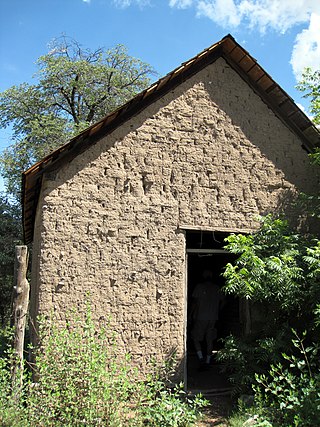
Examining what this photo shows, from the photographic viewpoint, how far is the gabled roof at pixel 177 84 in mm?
6945

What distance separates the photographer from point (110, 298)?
684 centimetres

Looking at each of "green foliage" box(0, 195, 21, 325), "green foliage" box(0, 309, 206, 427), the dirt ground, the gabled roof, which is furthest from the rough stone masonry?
"green foliage" box(0, 195, 21, 325)

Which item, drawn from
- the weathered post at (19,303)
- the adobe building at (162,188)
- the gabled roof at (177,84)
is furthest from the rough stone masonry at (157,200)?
the weathered post at (19,303)

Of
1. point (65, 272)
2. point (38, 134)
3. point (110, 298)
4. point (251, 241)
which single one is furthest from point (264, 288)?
point (38, 134)

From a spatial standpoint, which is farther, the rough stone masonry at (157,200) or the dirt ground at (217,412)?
the rough stone masonry at (157,200)

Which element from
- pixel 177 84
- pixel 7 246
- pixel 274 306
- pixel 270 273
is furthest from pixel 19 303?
pixel 7 246

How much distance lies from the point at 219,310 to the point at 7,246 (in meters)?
11.4

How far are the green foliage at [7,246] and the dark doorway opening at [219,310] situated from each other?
9.68 metres

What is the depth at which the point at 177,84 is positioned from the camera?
799cm

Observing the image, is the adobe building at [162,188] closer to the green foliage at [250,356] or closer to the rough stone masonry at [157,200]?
the rough stone masonry at [157,200]

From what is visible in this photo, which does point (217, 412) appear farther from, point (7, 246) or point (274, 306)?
point (7, 246)

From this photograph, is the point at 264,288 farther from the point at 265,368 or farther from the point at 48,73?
the point at 48,73

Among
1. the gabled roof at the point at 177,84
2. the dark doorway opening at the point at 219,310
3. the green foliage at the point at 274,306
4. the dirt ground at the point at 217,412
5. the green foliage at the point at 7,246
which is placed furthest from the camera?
the green foliage at the point at 7,246

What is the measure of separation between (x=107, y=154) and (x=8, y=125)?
58.7 feet
